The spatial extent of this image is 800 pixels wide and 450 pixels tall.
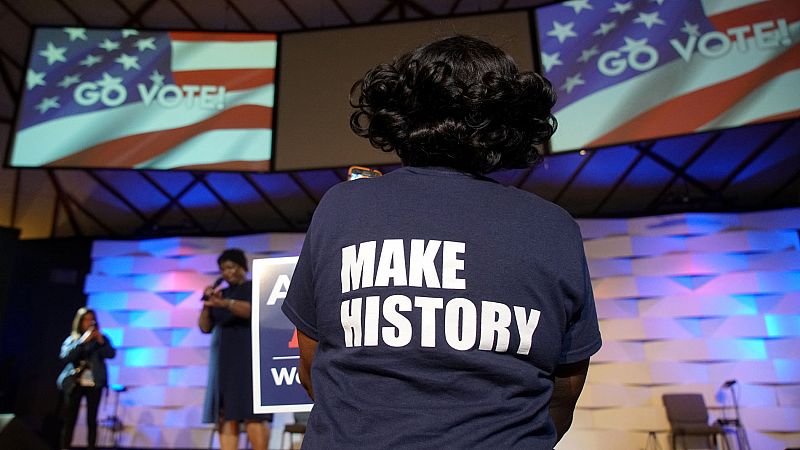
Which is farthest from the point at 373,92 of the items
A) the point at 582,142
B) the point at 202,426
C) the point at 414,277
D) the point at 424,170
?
the point at 202,426

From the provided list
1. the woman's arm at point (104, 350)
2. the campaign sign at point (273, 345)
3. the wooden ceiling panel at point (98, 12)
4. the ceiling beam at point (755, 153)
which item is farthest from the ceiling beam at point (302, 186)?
the campaign sign at point (273, 345)

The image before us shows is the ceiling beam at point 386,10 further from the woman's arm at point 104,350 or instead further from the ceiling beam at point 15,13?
the woman's arm at point 104,350

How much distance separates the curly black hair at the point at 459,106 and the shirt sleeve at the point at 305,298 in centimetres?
21

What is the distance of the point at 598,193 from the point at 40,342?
675 centimetres

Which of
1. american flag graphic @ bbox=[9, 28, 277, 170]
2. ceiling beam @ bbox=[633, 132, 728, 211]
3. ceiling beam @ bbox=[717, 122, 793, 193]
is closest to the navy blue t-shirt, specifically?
american flag graphic @ bbox=[9, 28, 277, 170]

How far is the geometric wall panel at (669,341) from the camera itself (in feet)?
16.5

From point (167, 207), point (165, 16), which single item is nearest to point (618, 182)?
point (165, 16)

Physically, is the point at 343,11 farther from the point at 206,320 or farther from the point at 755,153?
the point at 755,153

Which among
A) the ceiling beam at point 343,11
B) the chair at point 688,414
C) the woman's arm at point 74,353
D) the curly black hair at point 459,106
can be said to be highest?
the ceiling beam at point 343,11

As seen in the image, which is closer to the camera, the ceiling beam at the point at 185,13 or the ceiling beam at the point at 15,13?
the ceiling beam at the point at 15,13

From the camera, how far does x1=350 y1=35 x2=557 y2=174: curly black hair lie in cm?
77

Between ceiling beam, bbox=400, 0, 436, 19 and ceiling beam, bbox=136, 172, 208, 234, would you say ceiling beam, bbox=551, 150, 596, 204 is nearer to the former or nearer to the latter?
ceiling beam, bbox=400, 0, 436, 19

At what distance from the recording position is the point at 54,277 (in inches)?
261

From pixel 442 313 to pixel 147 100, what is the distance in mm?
4544
